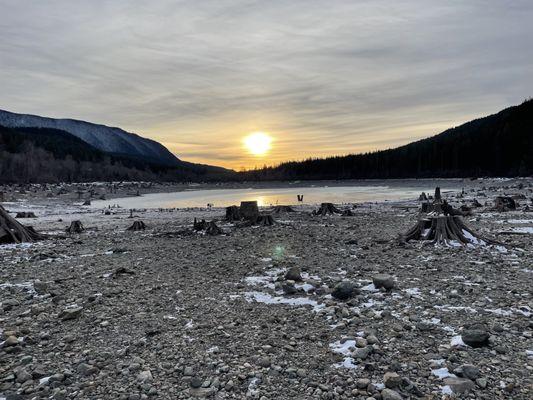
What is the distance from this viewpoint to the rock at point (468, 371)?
15.3 feet

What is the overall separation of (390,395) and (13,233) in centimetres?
1917

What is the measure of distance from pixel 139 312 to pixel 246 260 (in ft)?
17.0

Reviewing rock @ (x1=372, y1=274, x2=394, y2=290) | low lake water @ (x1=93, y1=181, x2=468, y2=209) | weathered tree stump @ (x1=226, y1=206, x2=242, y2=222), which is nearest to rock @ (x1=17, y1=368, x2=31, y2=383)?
rock @ (x1=372, y1=274, x2=394, y2=290)

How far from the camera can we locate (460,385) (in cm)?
443

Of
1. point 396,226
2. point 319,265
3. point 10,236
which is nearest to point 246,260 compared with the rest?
point 319,265

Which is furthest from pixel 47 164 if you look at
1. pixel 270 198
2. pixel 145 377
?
pixel 145 377

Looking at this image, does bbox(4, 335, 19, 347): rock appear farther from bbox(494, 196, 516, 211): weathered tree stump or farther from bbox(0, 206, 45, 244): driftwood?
bbox(494, 196, 516, 211): weathered tree stump

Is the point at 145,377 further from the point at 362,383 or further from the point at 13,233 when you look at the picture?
the point at 13,233

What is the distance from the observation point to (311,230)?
63.9 ft

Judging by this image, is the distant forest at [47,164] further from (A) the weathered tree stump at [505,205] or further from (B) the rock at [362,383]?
(B) the rock at [362,383]

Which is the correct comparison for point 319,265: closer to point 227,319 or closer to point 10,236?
point 227,319

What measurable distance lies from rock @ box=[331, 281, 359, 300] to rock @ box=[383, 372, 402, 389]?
313 centimetres

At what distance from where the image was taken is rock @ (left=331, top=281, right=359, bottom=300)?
781 cm

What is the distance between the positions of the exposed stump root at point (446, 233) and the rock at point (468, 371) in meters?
9.01
